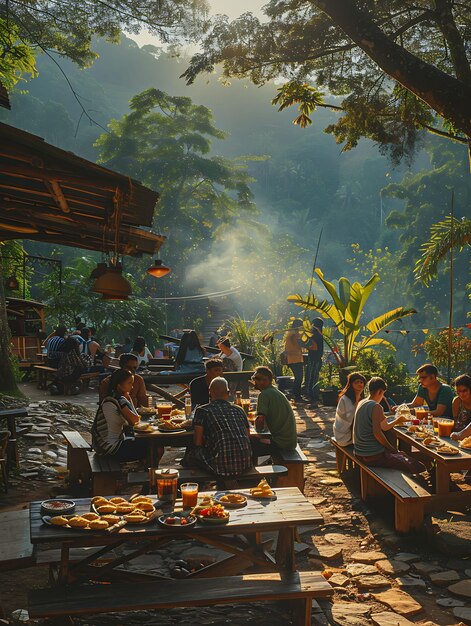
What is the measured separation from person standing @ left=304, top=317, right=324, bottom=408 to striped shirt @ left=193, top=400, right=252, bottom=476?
341 inches

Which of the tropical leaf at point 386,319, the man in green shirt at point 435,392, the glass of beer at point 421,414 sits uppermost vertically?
the tropical leaf at point 386,319

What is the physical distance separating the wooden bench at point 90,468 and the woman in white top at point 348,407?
118 inches

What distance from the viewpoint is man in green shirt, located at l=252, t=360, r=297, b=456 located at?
752 centimetres

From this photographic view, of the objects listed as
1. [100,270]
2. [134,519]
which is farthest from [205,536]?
[100,270]

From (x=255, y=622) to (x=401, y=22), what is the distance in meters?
8.14

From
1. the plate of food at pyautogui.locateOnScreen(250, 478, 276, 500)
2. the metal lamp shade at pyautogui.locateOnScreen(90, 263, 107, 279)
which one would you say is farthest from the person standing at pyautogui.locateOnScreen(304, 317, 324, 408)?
the plate of food at pyautogui.locateOnScreen(250, 478, 276, 500)

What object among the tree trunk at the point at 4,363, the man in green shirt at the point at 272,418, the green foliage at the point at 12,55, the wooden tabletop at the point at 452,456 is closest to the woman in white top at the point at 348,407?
the man in green shirt at the point at 272,418

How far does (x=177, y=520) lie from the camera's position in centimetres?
435

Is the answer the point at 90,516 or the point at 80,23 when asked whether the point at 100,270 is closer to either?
the point at 90,516

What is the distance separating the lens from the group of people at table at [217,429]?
630 cm

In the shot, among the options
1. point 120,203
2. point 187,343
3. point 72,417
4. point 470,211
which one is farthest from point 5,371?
point 470,211

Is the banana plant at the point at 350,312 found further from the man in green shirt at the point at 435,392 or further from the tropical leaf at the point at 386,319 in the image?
the man in green shirt at the point at 435,392

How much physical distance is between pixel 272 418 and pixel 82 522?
3.63 meters

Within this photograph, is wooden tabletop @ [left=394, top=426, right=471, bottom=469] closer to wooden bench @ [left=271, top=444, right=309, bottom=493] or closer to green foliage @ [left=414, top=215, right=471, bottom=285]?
wooden bench @ [left=271, top=444, right=309, bottom=493]
